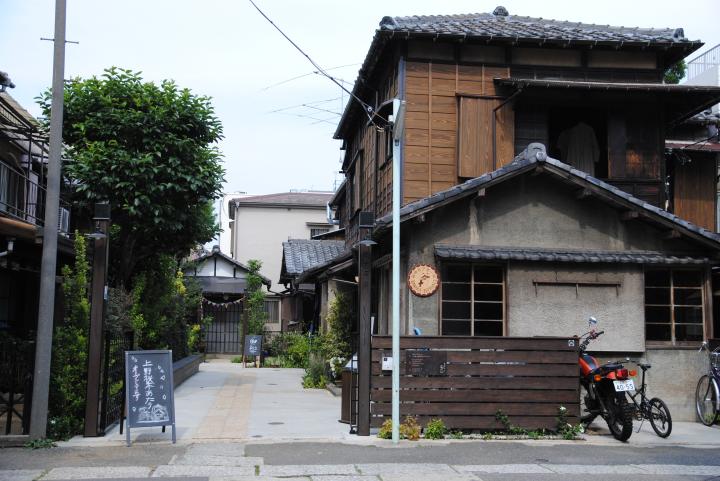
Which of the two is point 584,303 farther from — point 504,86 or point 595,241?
point 504,86

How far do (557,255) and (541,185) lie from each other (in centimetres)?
140

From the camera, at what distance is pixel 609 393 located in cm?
1106

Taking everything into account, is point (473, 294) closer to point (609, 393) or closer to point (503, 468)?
point (609, 393)

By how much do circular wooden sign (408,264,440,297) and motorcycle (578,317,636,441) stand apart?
2584mm

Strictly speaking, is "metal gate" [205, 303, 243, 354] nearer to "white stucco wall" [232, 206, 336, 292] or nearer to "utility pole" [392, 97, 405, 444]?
"white stucco wall" [232, 206, 336, 292]

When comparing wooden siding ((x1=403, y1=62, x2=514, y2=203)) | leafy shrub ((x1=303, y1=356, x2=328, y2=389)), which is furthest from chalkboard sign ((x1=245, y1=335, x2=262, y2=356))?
wooden siding ((x1=403, y1=62, x2=514, y2=203))

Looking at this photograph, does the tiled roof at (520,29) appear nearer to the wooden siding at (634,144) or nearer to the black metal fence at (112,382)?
the wooden siding at (634,144)

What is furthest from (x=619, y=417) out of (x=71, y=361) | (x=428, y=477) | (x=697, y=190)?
(x=697, y=190)

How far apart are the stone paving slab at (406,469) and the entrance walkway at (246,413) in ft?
6.36

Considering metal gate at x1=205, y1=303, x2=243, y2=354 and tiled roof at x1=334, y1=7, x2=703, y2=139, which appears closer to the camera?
tiled roof at x1=334, y1=7, x2=703, y2=139

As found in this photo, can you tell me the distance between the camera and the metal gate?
33.0 meters

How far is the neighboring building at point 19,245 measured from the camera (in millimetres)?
10195

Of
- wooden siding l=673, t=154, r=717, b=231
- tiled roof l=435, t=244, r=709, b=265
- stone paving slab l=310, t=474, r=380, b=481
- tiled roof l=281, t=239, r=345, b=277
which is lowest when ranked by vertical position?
stone paving slab l=310, t=474, r=380, b=481

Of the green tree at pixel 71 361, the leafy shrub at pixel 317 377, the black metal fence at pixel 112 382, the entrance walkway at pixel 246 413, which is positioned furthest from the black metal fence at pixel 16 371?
the leafy shrub at pixel 317 377
